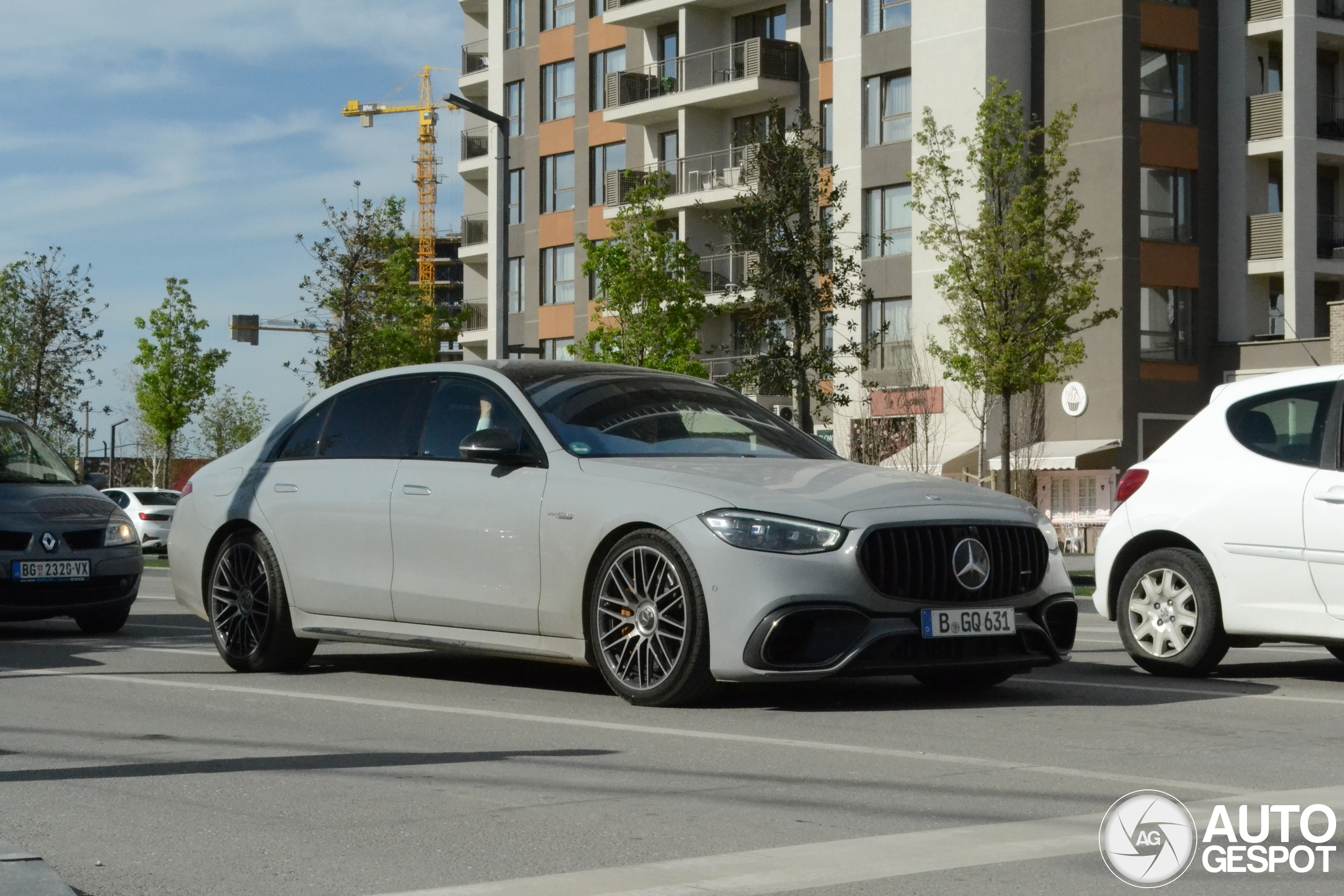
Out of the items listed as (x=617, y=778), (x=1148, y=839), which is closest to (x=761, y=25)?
(x=617, y=778)

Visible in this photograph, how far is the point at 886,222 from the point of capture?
160 feet

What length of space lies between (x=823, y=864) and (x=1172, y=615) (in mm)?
5849

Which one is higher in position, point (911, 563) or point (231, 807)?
point (911, 563)

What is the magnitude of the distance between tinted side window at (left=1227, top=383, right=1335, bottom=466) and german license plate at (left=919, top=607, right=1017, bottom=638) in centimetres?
230

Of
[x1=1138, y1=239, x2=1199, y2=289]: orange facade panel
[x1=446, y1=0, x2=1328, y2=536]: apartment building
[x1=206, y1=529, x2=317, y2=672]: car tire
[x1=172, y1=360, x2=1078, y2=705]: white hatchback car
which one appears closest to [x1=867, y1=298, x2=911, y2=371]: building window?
[x1=446, y1=0, x2=1328, y2=536]: apartment building

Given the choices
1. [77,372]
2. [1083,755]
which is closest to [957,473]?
[77,372]

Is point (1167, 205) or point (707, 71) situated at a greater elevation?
point (707, 71)

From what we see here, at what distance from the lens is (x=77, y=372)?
59.0 meters

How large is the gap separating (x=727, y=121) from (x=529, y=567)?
4722 centimetres

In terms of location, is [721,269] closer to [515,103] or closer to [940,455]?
[940,455]

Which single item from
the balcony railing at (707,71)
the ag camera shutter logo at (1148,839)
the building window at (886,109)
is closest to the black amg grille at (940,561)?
the ag camera shutter logo at (1148,839)

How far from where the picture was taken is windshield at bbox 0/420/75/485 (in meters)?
14.8

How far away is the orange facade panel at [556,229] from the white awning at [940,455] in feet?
58.0

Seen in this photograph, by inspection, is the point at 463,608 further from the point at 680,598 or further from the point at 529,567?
the point at 680,598
